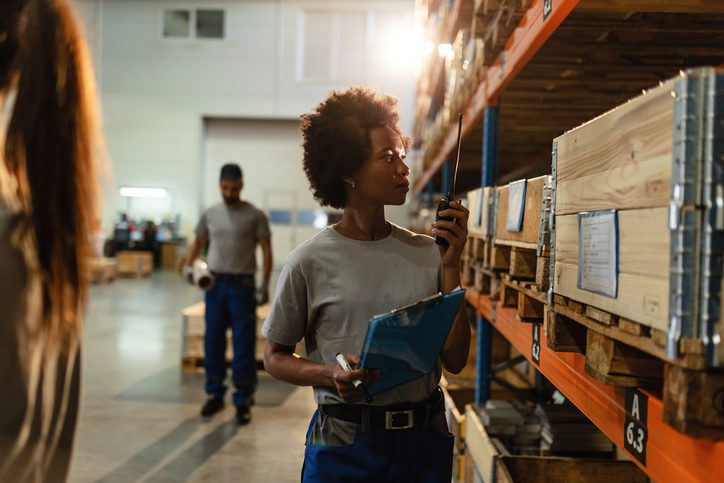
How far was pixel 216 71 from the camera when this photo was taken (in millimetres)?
20656

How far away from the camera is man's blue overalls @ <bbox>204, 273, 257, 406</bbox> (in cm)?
577

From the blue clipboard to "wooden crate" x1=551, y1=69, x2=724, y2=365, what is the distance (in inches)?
15.4

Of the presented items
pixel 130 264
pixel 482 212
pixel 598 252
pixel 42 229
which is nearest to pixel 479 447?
pixel 482 212

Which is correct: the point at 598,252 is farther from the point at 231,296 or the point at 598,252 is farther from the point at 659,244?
the point at 231,296

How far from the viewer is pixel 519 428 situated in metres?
3.96

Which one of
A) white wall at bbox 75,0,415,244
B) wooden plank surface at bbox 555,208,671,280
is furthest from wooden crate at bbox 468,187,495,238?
white wall at bbox 75,0,415,244

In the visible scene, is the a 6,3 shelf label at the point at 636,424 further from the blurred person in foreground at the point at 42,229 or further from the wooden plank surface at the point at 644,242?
the blurred person in foreground at the point at 42,229

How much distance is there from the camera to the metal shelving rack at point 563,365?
4.27 ft

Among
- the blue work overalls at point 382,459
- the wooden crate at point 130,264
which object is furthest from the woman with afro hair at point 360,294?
the wooden crate at point 130,264

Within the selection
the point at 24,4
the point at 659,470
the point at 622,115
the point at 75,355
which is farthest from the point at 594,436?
the point at 24,4

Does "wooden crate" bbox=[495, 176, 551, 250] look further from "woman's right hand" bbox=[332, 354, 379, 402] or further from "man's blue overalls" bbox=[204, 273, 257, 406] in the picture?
"man's blue overalls" bbox=[204, 273, 257, 406]

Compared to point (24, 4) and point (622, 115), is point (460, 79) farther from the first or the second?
point (24, 4)

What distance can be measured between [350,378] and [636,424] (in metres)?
0.73

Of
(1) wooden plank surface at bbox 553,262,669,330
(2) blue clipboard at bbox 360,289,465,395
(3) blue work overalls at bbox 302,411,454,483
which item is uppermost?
(1) wooden plank surface at bbox 553,262,669,330
